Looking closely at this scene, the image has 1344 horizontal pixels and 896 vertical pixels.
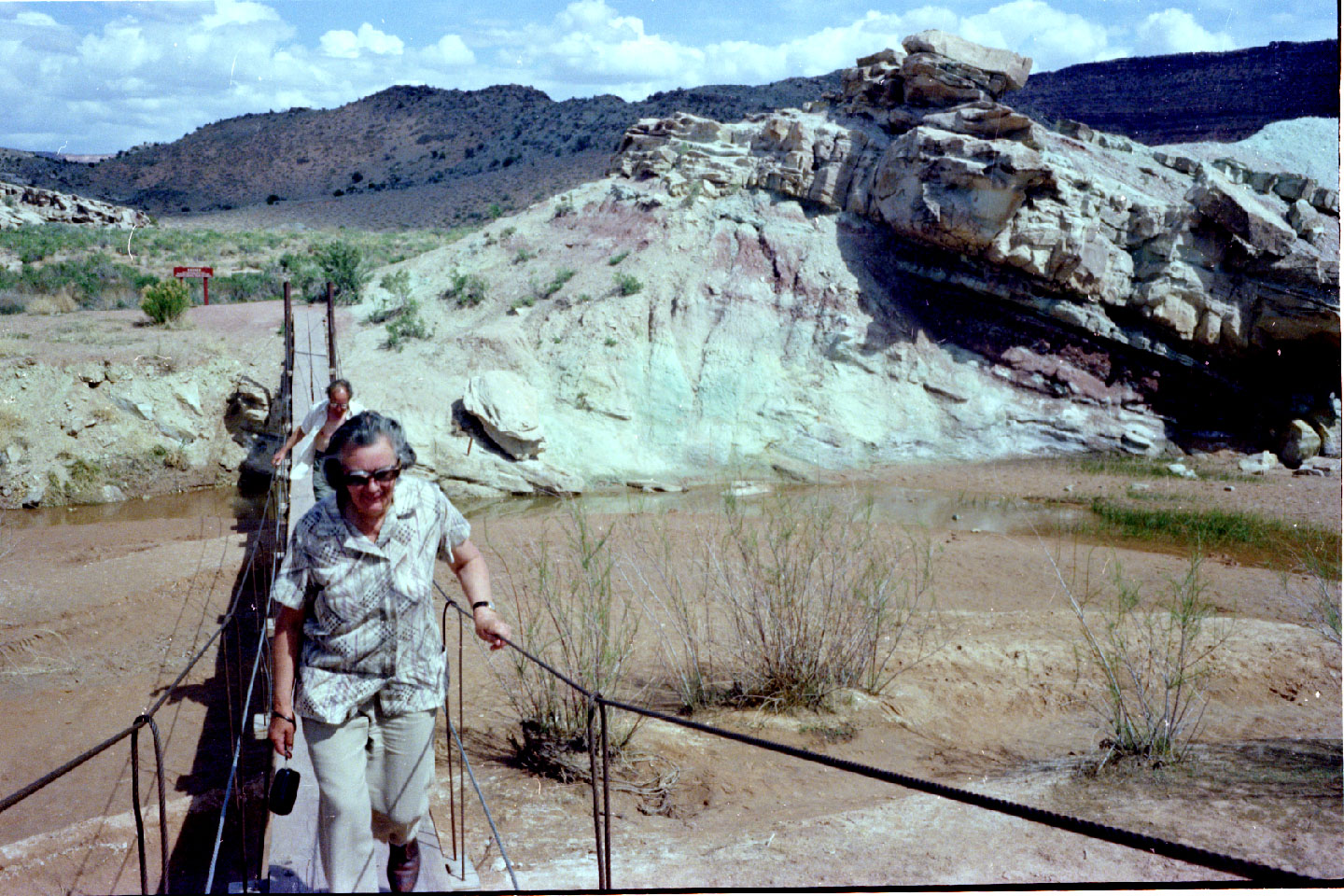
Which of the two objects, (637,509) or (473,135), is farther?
(473,135)

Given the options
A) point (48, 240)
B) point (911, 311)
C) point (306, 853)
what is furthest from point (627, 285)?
point (48, 240)

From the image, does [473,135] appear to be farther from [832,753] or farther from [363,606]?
[363,606]

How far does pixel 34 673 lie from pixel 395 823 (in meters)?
5.76

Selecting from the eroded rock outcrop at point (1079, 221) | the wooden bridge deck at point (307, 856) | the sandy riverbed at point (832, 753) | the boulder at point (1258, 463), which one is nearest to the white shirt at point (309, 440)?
the sandy riverbed at point (832, 753)

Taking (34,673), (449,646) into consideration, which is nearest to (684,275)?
(449,646)

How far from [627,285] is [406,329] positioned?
3.70 m

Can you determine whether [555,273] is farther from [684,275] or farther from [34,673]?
[34,673]

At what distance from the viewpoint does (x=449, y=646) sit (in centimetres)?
761

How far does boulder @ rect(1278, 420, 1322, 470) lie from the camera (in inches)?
627

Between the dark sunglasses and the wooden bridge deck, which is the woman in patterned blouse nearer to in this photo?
the dark sunglasses

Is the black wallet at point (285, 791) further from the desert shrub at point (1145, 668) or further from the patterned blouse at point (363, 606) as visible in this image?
the desert shrub at point (1145, 668)

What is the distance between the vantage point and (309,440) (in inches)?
298

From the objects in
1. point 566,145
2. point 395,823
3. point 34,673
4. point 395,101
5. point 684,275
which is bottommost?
point 34,673

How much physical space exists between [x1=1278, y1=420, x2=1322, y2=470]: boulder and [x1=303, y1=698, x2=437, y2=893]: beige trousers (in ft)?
54.0
